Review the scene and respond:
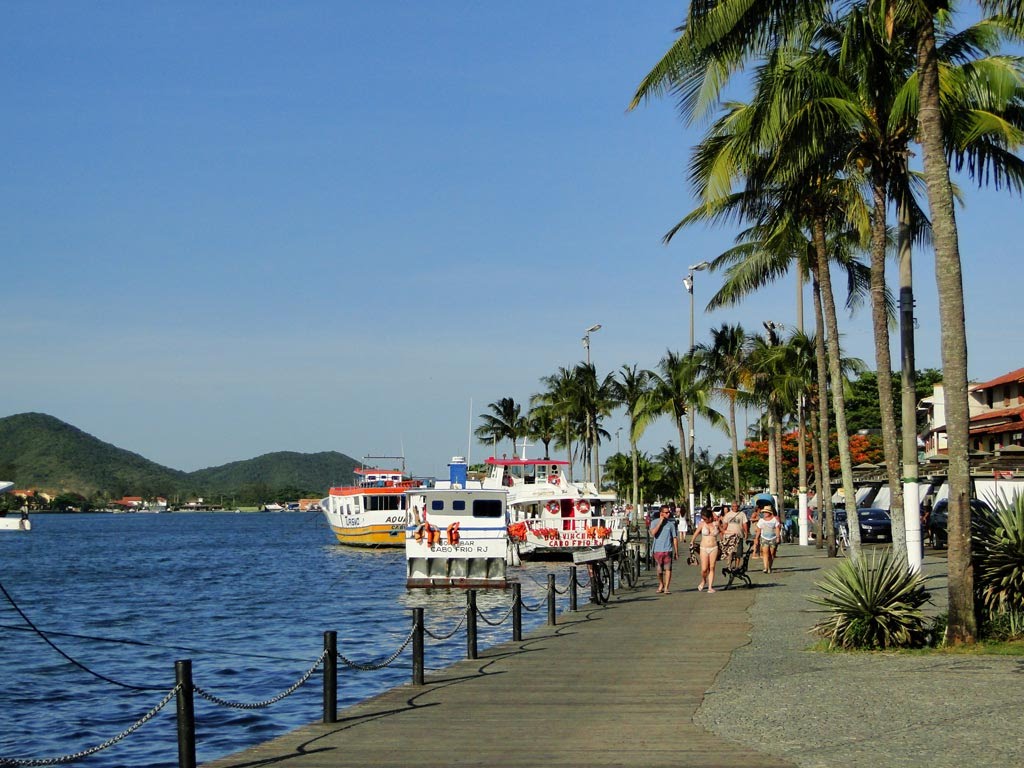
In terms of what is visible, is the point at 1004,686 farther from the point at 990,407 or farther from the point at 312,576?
the point at 990,407

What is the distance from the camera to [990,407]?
221 feet

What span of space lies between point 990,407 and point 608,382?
2686cm

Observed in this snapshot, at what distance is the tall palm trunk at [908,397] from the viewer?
2053 centimetres

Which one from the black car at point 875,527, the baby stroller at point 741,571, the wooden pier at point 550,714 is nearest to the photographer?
the wooden pier at point 550,714

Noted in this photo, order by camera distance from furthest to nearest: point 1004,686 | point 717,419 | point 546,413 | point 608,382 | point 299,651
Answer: point 546,413, point 608,382, point 717,419, point 299,651, point 1004,686

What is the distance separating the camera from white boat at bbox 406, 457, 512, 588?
3641 cm

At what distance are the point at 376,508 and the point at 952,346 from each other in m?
63.8

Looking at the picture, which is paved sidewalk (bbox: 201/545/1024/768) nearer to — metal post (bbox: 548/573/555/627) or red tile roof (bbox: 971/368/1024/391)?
metal post (bbox: 548/573/555/627)

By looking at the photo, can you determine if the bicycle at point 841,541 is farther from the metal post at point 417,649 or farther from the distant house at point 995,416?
the metal post at point 417,649

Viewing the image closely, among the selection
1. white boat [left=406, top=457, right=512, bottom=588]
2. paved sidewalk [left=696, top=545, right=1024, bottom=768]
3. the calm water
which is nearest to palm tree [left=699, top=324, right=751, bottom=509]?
the calm water

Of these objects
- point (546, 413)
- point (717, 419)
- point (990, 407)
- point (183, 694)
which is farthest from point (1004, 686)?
point (546, 413)

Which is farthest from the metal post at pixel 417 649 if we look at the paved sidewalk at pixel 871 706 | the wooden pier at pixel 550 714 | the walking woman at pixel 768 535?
the walking woman at pixel 768 535

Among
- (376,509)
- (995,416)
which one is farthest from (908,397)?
(376,509)

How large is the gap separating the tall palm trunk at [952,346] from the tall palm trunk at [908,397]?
5.14m
